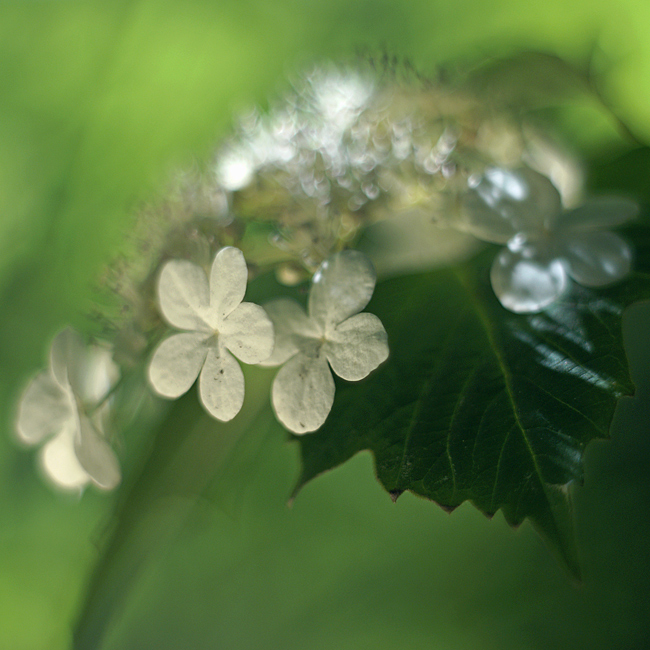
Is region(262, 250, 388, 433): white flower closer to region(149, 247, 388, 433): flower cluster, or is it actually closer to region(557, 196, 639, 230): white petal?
region(149, 247, 388, 433): flower cluster

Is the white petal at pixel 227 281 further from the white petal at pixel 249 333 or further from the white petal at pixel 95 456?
the white petal at pixel 95 456

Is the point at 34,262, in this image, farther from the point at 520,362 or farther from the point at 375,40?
the point at 520,362

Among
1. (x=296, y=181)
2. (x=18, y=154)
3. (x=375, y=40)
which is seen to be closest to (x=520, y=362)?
(x=296, y=181)

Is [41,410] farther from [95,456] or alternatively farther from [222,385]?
[222,385]

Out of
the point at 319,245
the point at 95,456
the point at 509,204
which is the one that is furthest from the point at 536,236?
the point at 95,456

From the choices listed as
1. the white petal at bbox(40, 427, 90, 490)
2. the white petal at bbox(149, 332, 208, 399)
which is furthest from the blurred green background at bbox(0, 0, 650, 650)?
the white petal at bbox(149, 332, 208, 399)
